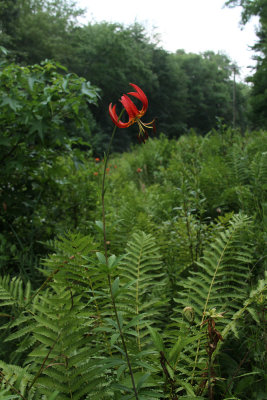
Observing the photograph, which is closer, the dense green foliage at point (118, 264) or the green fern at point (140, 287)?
the dense green foliage at point (118, 264)

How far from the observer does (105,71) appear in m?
20.3

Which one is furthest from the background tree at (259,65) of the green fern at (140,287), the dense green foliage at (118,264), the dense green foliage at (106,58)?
the green fern at (140,287)

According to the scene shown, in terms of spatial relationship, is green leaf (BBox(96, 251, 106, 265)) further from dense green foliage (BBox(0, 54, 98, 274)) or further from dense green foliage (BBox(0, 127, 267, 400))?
dense green foliage (BBox(0, 54, 98, 274))

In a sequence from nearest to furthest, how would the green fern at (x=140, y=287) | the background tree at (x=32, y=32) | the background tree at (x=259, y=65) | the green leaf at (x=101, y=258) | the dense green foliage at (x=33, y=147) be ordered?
the green leaf at (x=101, y=258), the green fern at (x=140, y=287), the dense green foliage at (x=33, y=147), the background tree at (x=259, y=65), the background tree at (x=32, y=32)

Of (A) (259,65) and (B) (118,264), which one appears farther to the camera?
(A) (259,65)

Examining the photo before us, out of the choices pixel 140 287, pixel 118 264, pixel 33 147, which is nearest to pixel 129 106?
pixel 118 264

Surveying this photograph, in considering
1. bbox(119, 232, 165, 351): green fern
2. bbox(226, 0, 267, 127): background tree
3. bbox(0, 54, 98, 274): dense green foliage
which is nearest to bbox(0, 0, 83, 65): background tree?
bbox(226, 0, 267, 127): background tree

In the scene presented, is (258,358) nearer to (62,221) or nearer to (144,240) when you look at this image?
(144,240)

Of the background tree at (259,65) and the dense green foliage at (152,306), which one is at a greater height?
the background tree at (259,65)

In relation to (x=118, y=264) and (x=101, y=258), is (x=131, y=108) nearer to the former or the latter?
(x=101, y=258)

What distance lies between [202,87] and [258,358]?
138 feet

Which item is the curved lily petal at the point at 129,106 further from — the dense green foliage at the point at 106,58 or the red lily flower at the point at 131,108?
the dense green foliage at the point at 106,58

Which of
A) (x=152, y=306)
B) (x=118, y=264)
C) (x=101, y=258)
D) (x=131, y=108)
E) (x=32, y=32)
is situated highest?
(x=32, y=32)

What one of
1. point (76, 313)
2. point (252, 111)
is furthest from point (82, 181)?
point (252, 111)
